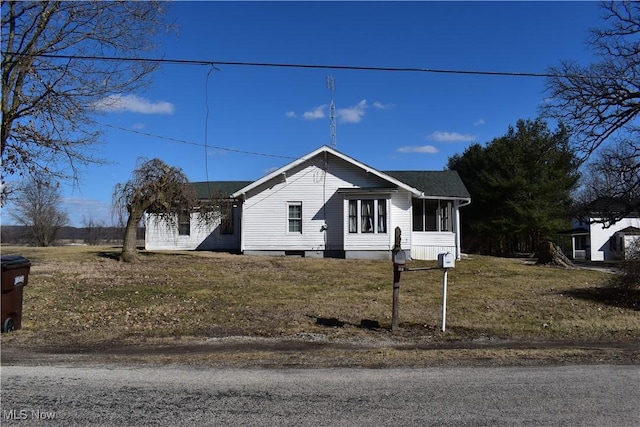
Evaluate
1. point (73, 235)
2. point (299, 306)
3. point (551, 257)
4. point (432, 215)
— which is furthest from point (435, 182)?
point (73, 235)

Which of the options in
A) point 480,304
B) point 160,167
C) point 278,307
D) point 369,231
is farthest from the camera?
point 369,231

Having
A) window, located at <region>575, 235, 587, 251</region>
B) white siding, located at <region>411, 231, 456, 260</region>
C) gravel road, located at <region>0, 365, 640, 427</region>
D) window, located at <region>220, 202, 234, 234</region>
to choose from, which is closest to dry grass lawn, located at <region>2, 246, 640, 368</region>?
gravel road, located at <region>0, 365, 640, 427</region>

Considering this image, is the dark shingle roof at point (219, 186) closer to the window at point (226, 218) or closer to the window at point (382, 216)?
the window at point (226, 218)

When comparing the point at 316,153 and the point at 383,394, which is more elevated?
the point at 316,153

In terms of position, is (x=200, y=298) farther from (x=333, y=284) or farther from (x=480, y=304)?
(x=480, y=304)

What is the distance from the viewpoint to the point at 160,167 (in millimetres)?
19547

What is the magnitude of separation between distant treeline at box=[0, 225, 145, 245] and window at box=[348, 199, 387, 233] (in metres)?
31.9

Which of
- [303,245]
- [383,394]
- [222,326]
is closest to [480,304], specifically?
[222,326]

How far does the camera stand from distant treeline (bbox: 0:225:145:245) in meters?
56.7

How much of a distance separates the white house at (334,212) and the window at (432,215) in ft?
0.18

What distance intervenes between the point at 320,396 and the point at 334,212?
63.7 feet

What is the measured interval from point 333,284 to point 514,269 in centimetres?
931

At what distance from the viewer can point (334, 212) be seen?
24781 mm

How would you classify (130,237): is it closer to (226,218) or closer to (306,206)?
(226,218)
